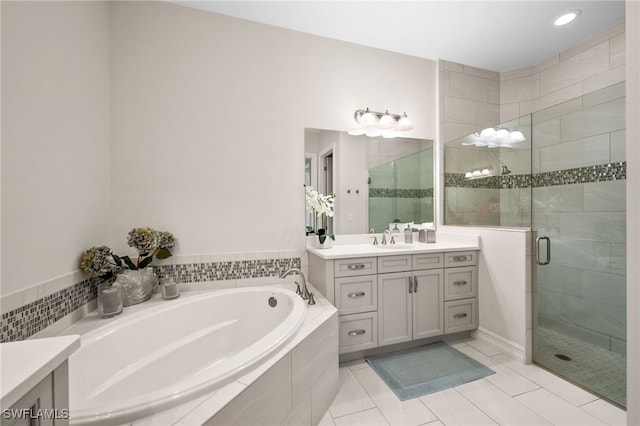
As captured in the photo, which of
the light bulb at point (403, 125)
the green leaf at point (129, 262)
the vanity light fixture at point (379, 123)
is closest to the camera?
the green leaf at point (129, 262)

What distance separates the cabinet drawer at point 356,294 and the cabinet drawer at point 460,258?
69 cm

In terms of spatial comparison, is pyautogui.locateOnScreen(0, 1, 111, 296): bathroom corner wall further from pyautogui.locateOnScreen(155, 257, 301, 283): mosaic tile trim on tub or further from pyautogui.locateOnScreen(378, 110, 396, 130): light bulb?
pyautogui.locateOnScreen(378, 110, 396, 130): light bulb

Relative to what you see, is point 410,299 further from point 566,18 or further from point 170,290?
point 566,18

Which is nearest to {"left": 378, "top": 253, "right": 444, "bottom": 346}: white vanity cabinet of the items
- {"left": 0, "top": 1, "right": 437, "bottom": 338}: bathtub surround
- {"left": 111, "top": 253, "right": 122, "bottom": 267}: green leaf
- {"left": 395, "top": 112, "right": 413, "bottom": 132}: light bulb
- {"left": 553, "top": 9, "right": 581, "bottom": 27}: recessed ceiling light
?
{"left": 0, "top": 1, "right": 437, "bottom": 338}: bathtub surround

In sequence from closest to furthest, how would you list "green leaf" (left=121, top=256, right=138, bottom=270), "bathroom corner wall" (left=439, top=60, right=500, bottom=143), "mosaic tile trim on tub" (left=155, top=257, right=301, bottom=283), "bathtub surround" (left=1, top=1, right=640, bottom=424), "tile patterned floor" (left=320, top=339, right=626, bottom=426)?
"bathtub surround" (left=1, top=1, right=640, bottom=424)
"tile patterned floor" (left=320, top=339, right=626, bottom=426)
"green leaf" (left=121, top=256, right=138, bottom=270)
"mosaic tile trim on tub" (left=155, top=257, right=301, bottom=283)
"bathroom corner wall" (left=439, top=60, right=500, bottom=143)

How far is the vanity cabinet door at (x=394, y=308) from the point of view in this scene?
2029 millimetres

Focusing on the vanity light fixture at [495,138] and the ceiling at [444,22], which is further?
the vanity light fixture at [495,138]

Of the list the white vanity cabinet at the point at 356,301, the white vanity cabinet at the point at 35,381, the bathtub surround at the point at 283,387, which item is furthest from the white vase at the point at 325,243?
the white vanity cabinet at the point at 35,381

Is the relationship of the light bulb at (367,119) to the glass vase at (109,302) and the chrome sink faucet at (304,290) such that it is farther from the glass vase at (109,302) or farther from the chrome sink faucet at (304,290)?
the glass vase at (109,302)

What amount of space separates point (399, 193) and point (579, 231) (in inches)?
52.4

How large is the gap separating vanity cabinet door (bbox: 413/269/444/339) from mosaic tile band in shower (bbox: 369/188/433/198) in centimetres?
81

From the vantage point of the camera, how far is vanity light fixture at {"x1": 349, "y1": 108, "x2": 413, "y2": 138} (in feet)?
8.18

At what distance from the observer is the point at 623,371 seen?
5.26ft

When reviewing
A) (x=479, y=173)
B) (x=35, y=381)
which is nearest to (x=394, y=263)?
(x=479, y=173)
